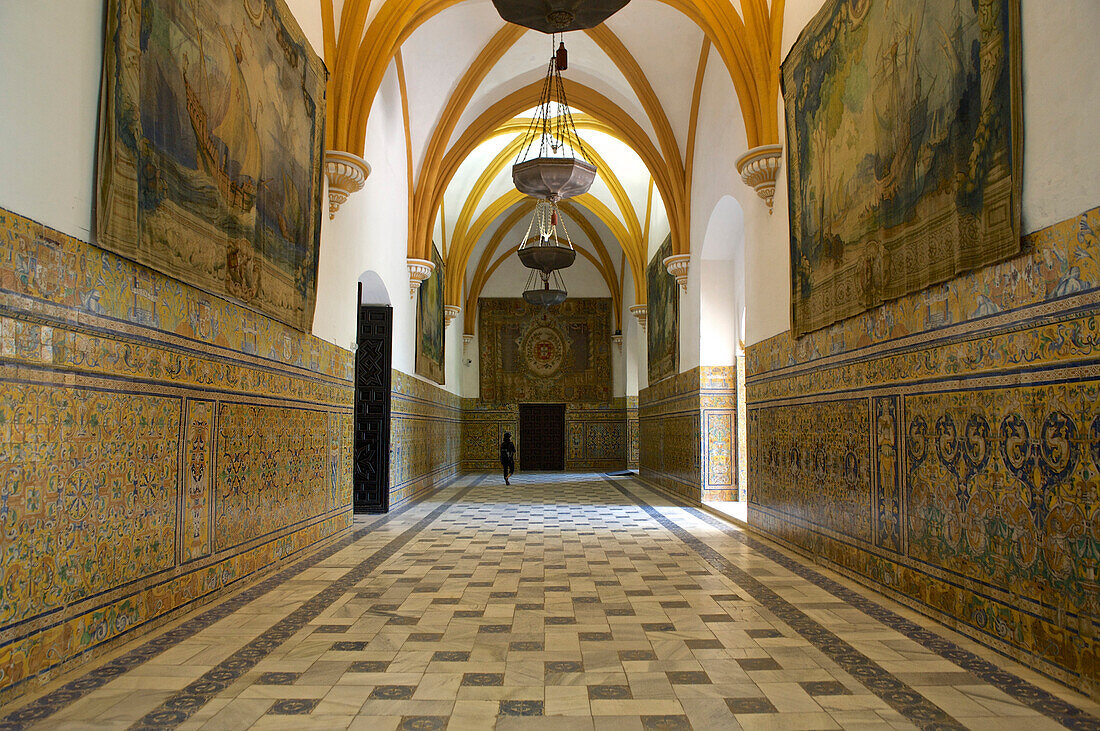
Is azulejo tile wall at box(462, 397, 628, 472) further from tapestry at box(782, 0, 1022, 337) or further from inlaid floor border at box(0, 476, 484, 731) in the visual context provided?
tapestry at box(782, 0, 1022, 337)

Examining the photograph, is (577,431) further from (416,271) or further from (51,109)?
(51,109)

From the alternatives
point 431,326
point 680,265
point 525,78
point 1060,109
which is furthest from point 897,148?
point 431,326

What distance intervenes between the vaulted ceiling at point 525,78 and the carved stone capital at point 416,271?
9.0 inches

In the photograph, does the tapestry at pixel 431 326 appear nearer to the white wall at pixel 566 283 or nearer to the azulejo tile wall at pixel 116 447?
the white wall at pixel 566 283

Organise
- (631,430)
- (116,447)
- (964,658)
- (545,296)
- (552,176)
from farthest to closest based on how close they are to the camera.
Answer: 1. (631,430)
2. (545,296)
3. (552,176)
4. (116,447)
5. (964,658)

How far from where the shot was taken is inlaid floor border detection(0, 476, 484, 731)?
268 centimetres

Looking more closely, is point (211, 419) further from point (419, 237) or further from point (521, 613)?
point (419, 237)

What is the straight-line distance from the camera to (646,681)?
307cm

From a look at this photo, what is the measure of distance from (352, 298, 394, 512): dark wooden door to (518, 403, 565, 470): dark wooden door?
11.5m

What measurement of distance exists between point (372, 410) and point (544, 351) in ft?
38.7

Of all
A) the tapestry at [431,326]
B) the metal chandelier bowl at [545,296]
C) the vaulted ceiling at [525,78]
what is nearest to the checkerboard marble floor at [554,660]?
the vaulted ceiling at [525,78]

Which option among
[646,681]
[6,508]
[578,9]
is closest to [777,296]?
[578,9]

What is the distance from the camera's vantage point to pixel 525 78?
1209 cm

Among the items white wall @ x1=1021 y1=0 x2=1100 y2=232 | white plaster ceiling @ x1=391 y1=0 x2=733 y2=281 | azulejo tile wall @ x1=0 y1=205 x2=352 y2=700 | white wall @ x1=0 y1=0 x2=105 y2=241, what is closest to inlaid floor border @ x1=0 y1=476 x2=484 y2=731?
azulejo tile wall @ x1=0 y1=205 x2=352 y2=700
